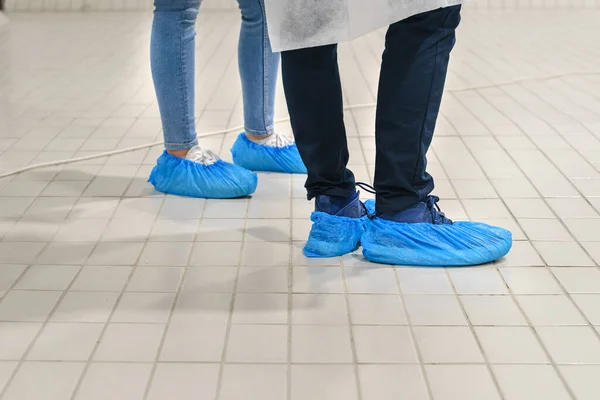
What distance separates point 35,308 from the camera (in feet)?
3.66

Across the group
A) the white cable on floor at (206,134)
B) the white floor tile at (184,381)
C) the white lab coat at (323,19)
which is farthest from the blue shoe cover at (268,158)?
the white floor tile at (184,381)

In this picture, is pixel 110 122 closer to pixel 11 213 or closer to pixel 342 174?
pixel 11 213

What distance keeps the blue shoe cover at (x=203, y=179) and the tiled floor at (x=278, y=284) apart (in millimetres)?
34

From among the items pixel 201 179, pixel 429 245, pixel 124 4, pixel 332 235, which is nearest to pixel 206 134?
pixel 201 179

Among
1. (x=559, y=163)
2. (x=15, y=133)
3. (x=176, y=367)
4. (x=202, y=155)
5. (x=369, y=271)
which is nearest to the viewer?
(x=176, y=367)

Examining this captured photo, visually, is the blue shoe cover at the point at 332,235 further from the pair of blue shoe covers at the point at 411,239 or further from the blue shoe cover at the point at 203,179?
the blue shoe cover at the point at 203,179

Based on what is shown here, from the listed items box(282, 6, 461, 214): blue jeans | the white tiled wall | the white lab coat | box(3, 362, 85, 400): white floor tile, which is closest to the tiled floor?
box(3, 362, 85, 400): white floor tile

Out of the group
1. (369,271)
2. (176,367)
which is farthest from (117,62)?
(176,367)

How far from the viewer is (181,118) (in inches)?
62.1

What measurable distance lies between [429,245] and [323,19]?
1.31ft

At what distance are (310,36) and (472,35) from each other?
8.41 feet

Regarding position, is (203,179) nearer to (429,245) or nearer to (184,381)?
(429,245)

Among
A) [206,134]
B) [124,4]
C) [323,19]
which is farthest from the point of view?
[124,4]

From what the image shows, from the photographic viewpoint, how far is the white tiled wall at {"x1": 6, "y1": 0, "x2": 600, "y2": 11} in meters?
4.34
